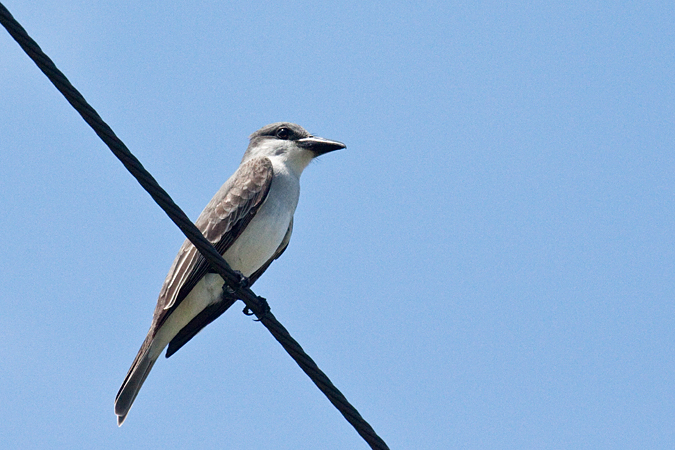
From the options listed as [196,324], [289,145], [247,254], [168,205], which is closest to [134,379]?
[196,324]

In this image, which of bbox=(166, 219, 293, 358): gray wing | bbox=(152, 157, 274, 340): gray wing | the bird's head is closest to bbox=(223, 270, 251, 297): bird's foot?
bbox=(152, 157, 274, 340): gray wing

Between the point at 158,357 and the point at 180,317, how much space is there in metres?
0.45

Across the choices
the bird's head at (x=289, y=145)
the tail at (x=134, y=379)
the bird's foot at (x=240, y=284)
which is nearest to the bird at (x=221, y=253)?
the tail at (x=134, y=379)

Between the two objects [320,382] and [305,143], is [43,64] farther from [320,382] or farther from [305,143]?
[305,143]

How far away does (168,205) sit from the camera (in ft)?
14.5

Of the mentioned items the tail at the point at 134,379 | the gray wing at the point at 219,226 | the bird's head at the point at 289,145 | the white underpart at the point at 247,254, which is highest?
the bird's head at the point at 289,145

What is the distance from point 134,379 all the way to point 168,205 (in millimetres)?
3394

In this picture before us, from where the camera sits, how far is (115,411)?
7.23 metres

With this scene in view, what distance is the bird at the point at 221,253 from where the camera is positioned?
725 centimetres

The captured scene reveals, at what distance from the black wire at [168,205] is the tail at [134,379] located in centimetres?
228

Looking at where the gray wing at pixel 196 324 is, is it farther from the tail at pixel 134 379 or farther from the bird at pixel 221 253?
the tail at pixel 134 379

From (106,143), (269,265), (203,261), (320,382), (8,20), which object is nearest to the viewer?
(8,20)

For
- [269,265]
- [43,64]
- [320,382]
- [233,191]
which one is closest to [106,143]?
[43,64]

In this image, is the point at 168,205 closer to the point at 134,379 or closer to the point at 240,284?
the point at 240,284
